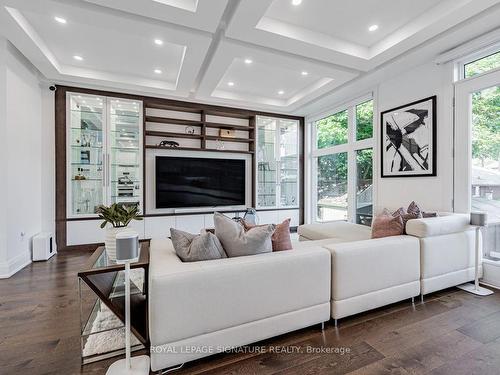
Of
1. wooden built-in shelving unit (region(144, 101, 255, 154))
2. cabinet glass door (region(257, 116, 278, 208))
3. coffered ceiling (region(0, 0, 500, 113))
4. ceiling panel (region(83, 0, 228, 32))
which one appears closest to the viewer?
ceiling panel (region(83, 0, 228, 32))

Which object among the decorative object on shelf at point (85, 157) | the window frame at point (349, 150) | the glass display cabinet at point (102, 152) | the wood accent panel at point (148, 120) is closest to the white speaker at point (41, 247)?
the wood accent panel at point (148, 120)

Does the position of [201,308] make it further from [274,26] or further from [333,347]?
[274,26]

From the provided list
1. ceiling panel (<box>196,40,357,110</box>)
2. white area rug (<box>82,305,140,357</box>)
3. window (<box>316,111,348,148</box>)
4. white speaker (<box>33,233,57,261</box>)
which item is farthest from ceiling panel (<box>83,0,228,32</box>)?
window (<box>316,111,348,148</box>)

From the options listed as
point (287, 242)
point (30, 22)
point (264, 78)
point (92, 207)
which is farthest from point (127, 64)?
point (287, 242)

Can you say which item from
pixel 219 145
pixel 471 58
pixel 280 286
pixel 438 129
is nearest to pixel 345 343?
pixel 280 286

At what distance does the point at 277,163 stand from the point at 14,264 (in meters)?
4.82

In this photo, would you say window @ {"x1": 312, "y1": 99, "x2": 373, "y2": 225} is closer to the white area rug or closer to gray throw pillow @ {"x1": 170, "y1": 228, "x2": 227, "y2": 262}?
gray throw pillow @ {"x1": 170, "y1": 228, "x2": 227, "y2": 262}

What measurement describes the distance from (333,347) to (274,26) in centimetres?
307

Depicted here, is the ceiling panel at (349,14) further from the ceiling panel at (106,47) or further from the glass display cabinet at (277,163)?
the glass display cabinet at (277,163)

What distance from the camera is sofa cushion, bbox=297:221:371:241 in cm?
319

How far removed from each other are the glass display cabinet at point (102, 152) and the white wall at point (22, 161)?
33 centimetres

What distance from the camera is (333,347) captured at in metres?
1.80

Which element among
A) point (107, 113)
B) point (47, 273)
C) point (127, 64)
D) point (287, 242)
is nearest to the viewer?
point (287, 242)

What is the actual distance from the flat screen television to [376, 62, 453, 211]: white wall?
2.83 metres
